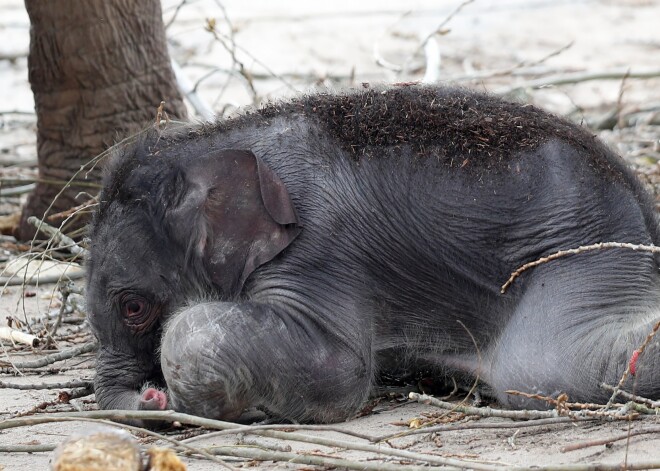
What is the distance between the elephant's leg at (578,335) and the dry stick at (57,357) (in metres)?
1.89

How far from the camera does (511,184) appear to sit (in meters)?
4.70

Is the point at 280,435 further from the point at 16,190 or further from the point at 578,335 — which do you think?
the point at 16,190

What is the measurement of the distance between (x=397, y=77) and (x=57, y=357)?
131 inches

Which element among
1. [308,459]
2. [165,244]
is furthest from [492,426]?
[165,244]

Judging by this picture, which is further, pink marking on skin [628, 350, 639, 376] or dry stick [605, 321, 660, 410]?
pink marking on skin [628, 350, 639, 376]

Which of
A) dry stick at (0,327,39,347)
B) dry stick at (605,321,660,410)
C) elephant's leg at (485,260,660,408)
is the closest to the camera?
dry stick at (605,321,660,410)

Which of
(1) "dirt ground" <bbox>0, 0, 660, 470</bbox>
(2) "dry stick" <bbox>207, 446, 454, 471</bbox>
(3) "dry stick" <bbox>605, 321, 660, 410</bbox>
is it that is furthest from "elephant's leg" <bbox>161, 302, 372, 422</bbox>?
(3) "dry stick" <bbox>605, 321, 660, 410</bbox>

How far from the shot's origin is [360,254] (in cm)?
475

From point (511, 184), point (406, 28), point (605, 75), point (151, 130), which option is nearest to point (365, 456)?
point (511, 184)

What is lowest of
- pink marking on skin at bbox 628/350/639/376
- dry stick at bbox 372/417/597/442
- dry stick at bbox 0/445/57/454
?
dry stick at bbox 0/445/57/454

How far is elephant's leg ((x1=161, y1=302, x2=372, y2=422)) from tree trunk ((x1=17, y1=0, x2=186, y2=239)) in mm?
2612

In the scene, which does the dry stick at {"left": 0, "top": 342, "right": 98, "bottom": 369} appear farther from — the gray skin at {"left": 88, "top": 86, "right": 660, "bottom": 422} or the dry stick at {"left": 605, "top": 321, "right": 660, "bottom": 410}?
the dry stick at {"left": 605, "top": 321, "right": 660, "bottom": 410}

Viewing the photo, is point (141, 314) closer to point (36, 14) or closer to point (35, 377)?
point (35, 377)

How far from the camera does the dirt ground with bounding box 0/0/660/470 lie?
13.0 ft
